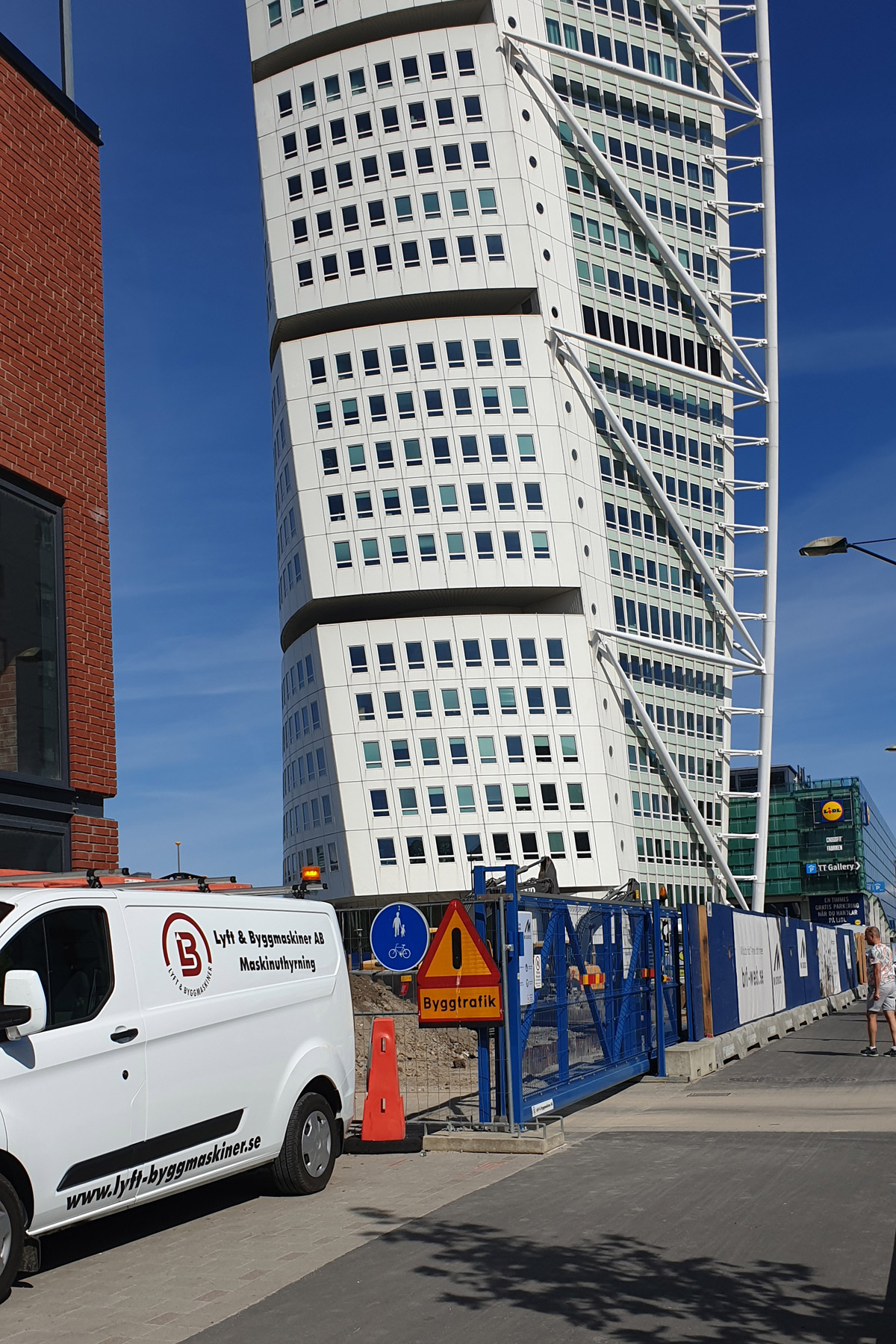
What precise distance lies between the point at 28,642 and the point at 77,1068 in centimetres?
555

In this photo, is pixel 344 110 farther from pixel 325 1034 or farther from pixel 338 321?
pixel 325 1034

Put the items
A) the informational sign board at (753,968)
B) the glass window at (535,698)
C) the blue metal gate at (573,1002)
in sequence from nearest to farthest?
1. the blue metal gate at (573,1002)
2. the informational sign board at (753,968)
3. the glass window at (535,698)

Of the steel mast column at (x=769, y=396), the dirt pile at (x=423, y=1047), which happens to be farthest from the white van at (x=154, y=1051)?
the steel mast column at (x=769, y=396)

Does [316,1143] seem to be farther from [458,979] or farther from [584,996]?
[584,996]

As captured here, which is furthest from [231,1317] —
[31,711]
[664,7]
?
[664,7]

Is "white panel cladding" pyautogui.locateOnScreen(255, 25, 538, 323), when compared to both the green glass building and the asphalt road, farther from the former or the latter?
the asphalt road

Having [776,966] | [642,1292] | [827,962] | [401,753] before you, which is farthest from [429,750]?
[642,1292]

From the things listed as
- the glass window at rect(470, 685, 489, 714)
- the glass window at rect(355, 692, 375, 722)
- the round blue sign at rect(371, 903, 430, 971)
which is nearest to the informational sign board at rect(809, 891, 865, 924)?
the glass window at rect(470, 685, 489, 714)

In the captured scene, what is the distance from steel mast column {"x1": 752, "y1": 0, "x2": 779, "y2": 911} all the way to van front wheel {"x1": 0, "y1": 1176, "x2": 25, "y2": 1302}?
68432mm

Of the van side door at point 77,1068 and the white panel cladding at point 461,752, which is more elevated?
Answer: the white panel cladding at point 461,752

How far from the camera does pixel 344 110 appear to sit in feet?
217

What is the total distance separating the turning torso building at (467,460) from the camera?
63.8 metres

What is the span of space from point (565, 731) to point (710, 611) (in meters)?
15.2

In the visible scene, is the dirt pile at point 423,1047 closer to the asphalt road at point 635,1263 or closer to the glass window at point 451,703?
the asphalt road at point 635,1263
